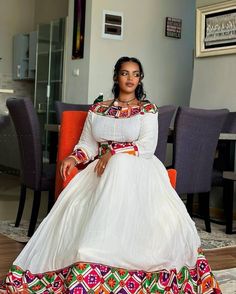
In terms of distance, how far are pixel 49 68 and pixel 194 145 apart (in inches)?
148

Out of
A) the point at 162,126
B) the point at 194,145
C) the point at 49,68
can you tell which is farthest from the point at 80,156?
the point at 49,68

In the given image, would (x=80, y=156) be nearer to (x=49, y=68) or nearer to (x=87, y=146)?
(x=87, y=146)

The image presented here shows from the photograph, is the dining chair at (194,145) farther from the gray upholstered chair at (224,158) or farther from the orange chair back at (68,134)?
the orange chair back at (68,134)

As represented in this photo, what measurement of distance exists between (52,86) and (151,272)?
5.16m

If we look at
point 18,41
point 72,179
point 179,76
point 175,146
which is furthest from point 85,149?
point 18,41

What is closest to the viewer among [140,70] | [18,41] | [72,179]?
[72,179]

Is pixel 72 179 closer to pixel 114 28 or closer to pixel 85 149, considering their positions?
pixel 85 149

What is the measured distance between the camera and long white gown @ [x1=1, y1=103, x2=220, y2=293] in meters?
2.24

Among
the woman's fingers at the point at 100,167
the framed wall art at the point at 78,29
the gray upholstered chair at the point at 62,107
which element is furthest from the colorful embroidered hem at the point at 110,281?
the framed wall art at the point at 78,29

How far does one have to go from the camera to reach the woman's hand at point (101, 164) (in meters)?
2.53

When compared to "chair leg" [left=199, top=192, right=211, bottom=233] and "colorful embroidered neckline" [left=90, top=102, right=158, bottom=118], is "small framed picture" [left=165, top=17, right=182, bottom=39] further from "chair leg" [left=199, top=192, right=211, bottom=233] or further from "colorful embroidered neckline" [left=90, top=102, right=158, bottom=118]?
"colorful embroidered neckline" [left=90, top=102, right=158, bottom=118]

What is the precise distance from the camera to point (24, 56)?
8.70 metres

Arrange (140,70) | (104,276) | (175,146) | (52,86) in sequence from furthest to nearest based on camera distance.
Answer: (52,86), (175,146), (140,70), (104,276)

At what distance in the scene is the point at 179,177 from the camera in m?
3.86
